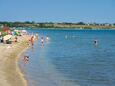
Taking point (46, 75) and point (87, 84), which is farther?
point (46, 75)

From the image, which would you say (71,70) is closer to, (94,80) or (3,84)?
(94,80)

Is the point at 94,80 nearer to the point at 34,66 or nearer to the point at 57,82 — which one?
the point at 57,82

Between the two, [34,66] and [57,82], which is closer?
[57,82]

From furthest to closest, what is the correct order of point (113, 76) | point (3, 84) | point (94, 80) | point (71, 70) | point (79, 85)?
point (71, 70)
point (113, 76)
point (94, 80)
point (79, 85)
point (3, 84)

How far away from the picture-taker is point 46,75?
29094 millimetres

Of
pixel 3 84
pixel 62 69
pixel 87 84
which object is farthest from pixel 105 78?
pixel 3 84

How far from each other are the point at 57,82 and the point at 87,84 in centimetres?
189

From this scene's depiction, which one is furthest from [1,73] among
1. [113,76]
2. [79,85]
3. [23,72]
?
[113,76]

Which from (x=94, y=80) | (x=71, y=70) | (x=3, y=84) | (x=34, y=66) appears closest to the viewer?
(x=3, y=84)

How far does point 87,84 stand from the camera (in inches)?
1008

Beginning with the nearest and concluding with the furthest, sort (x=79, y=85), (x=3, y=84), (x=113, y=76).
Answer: (x=3, y=84), (x=79, y=85), (x=113, y=76)

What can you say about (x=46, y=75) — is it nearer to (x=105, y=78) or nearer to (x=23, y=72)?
(x=23, y=72)

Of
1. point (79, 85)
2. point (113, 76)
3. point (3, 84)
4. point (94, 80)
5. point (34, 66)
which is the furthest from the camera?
point (34, 66)

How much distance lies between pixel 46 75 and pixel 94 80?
144 inches
